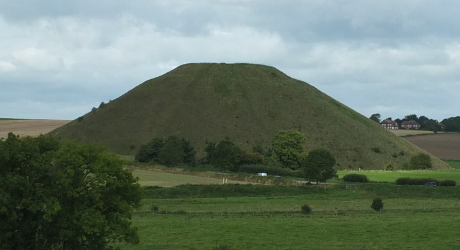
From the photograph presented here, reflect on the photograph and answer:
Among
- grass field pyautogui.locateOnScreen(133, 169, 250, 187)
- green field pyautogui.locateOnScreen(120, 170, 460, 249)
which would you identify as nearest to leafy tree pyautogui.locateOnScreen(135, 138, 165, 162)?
grass field pyautogui.locateOnScreen(133, 169, 250, 187)

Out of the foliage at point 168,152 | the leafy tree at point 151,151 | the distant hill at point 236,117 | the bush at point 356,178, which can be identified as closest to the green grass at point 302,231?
the bush at point 356,178

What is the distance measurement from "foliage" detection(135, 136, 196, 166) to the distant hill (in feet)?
46.2

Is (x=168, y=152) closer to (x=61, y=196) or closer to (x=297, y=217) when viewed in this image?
(x=297, y=217)

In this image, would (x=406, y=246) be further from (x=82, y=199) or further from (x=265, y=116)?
(x=265, y=116)

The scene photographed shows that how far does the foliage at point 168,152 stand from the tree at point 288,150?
55.4ft

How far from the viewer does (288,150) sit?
134m

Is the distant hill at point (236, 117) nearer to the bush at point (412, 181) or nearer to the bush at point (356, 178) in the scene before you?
the bush at point (356, 178)

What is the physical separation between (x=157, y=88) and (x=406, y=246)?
15122 cm

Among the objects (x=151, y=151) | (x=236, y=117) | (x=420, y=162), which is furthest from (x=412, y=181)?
(x=236, y=117)

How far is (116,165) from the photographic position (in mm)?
38250

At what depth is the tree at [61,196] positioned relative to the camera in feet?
117

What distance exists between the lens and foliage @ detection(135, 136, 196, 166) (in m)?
130

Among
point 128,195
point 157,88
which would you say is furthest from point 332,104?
point 128,195

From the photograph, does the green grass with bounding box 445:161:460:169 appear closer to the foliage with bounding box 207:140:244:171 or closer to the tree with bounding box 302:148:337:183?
the foliage with bounding box 207:140:244:171
